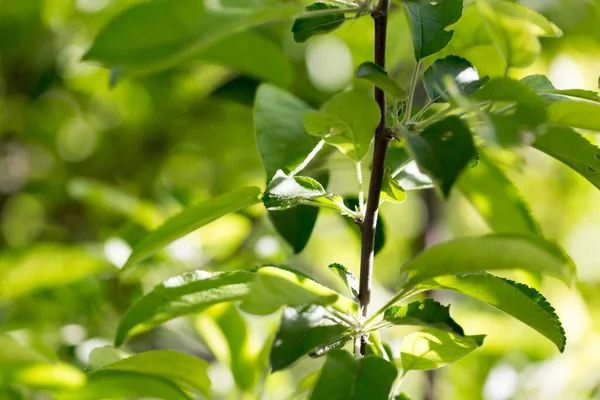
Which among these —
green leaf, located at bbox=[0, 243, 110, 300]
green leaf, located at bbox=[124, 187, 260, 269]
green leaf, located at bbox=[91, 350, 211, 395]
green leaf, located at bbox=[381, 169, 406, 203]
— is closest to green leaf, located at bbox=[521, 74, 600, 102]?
green leaf, located at bbox=[381, 169, 406, 203]

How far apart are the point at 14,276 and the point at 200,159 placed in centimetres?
66

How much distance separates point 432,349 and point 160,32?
0.32 m

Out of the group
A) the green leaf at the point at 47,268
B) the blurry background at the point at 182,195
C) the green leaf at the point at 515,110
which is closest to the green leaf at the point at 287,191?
the green leaf at the point at 515,110

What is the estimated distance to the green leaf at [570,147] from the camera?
513 mm

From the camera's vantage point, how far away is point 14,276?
106 cm

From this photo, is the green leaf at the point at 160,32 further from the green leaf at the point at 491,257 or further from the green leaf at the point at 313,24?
the green leaf at the point at 491,257

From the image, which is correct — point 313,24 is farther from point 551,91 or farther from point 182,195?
point 182,195

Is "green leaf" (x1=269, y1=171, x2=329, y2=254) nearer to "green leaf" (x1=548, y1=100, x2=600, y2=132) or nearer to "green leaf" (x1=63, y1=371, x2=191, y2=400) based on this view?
"green leaf" (x1=63, y1=371, x2=191, y2=400)

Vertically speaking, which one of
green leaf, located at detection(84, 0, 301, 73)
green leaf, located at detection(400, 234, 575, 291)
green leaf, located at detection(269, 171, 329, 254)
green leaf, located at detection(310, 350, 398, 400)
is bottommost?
green leaf, located at detection(269, 171, 329, 254)

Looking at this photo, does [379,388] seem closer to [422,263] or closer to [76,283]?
[422,263]

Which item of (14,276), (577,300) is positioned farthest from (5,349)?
(577,300)

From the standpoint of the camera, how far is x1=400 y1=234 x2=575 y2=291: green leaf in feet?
1.33

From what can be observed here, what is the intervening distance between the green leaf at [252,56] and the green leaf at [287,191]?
42cm

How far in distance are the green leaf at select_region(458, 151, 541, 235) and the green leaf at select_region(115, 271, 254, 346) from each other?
0.44 meters
